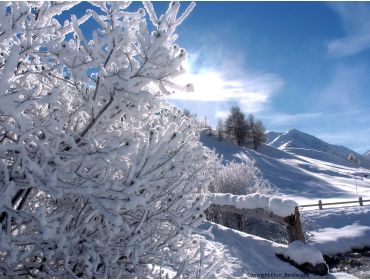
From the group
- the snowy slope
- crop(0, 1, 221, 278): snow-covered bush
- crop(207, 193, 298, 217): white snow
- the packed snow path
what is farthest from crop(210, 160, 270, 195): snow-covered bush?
the snowy slope

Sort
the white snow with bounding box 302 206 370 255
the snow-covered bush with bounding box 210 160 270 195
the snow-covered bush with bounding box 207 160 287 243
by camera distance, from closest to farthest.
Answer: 1. the white snow with bounding box 302 206 370 255
2. the snow-covered bush with bounding box 207 160 287 243
3. the snow-covered bush with bounding box 210 160 270 195

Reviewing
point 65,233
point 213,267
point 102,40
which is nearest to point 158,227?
point 213,267

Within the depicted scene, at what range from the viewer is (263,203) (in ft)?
31.0

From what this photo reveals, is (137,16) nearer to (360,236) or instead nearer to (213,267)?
(213,267)

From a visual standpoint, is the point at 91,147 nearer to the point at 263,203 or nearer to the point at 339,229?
the point at 263,203

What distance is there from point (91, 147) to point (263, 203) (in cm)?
736

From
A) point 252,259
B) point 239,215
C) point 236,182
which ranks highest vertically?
point 236,182

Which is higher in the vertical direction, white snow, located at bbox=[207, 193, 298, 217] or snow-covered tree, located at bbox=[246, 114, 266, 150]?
snow-covered tree, located at bbox=[246, 114, 266, 150]

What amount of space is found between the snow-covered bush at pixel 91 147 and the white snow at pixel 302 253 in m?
5.41

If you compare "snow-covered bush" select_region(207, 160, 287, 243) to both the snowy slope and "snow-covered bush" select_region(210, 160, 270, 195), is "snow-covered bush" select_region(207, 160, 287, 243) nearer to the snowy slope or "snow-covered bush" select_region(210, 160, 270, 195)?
"snow-covered bush" select_region(210, 160, 270, 195)

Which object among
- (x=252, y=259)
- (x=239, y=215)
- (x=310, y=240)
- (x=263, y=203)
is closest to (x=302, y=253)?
(x=252, y=259)

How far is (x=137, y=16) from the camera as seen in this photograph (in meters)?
2.75

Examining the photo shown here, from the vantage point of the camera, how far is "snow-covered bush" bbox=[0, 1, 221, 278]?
2.24m

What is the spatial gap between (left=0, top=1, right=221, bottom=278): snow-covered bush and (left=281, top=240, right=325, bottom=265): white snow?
541 centimetres
